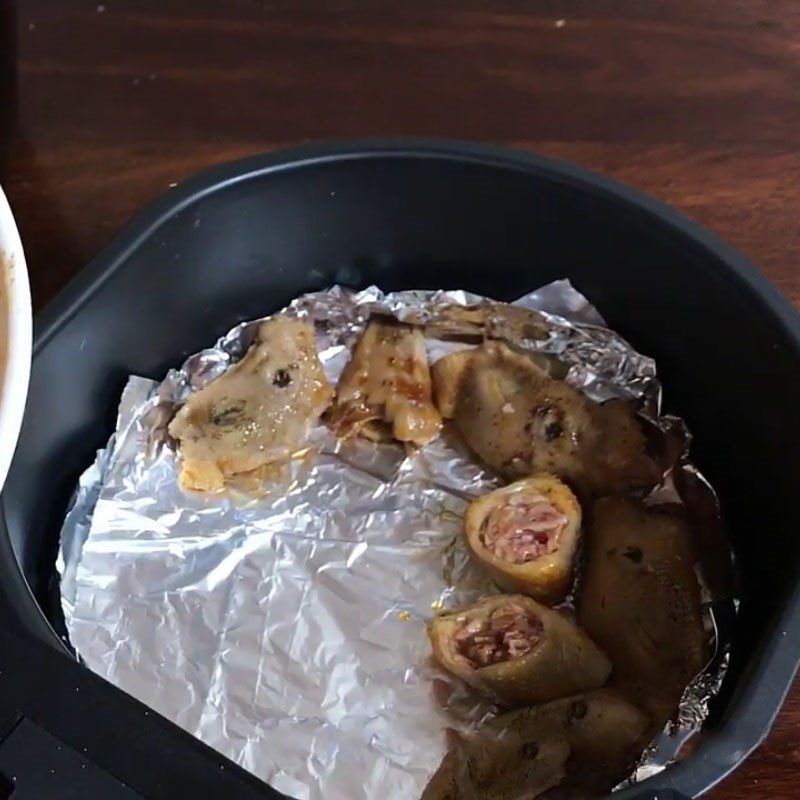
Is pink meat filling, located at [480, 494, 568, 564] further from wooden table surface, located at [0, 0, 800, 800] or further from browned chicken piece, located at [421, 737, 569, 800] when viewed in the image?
wooden table surface, located at [0, 0, 800, 800]

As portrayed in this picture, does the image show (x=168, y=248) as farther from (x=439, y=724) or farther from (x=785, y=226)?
(x=785, y=226)

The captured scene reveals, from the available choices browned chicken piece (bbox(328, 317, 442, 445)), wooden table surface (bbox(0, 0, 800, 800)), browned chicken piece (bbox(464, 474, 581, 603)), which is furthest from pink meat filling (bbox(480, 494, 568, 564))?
wooden table surface (bbox(0, 0, 800, 800))

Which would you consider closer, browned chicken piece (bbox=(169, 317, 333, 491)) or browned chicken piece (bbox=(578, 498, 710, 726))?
browned chicken piece (bbox=(578, 498, 710, 726))

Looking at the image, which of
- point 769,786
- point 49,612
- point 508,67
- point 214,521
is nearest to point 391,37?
point 508,67

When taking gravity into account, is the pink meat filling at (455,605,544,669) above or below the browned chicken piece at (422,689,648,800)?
above

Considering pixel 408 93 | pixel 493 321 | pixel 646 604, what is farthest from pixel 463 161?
pixel 646 604

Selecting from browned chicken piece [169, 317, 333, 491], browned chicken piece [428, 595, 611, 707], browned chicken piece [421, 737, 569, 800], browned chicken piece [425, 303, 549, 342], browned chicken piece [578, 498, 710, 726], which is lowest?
browned chicken piece [421, 737, 569, 800]

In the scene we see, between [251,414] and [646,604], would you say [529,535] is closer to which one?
[646,604]

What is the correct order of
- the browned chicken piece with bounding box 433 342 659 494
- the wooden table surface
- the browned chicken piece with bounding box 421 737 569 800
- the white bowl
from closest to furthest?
1. the white bowl
2. the browned chicken piece with bounding box 421 737 569 800
3. the browned chicken piece with bounding box 433 342 659 494
4. the wooden table surface
